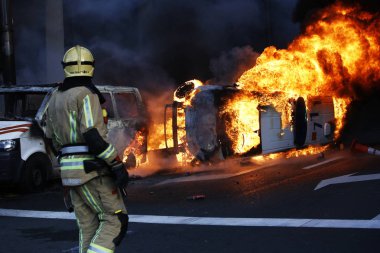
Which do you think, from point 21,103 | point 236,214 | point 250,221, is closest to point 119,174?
point 250,221

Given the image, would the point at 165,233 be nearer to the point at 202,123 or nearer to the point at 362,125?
the point at 202,123

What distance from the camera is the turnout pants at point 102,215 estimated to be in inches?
152

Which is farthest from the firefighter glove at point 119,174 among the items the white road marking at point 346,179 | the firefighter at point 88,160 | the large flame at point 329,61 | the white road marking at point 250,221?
the large flame at point 329,61

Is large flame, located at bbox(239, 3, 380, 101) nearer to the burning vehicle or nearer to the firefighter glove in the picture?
the burning vehicle

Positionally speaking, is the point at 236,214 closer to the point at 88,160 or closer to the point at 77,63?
the point at 88,160

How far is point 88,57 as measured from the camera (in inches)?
158

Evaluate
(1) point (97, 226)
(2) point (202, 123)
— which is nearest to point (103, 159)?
(1) point (97, 226)

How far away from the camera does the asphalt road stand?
5324 millimetres

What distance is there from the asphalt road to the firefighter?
1408mm

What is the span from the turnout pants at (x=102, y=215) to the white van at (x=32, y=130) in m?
4.15

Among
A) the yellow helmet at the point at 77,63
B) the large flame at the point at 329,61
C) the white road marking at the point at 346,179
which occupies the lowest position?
the white road marking at the point at 346,179

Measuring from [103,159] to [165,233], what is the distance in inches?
91.8

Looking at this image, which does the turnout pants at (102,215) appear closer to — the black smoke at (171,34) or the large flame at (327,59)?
the large flame at (327,59)

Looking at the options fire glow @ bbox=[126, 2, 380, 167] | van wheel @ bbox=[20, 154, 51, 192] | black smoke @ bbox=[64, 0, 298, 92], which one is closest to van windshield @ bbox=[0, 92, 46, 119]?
van wheel @ bbox=[20, 154, 51, 192]
